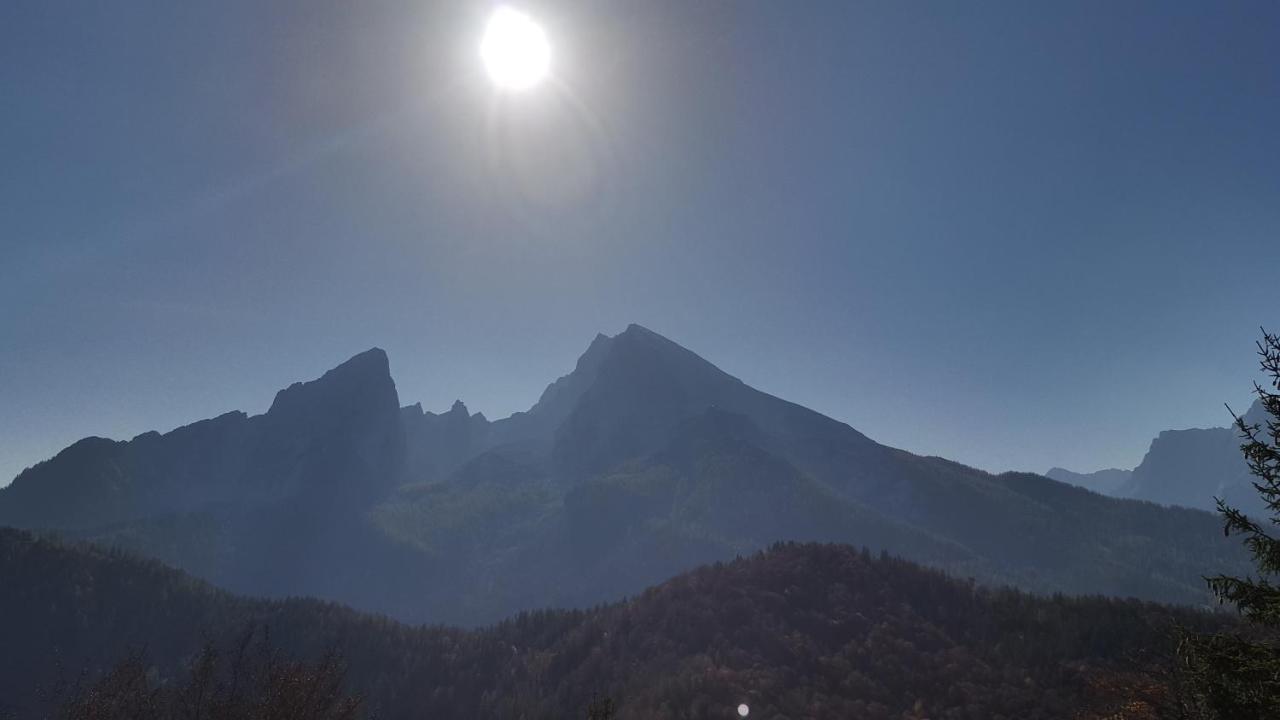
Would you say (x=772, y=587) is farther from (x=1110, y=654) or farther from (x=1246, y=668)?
(x=1246, y=668)

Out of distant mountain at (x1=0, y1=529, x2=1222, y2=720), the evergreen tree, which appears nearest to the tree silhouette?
distant mountain at (x1=0, y1=529, x2=1222, y2=720)

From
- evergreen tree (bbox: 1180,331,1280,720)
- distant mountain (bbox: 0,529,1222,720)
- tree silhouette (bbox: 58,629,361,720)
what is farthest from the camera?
distant mountain (bbox: 0,529,1222,720)

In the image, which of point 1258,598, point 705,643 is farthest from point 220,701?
point 705,643

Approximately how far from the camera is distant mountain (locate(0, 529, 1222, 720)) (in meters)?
32.7

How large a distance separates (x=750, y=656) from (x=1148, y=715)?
2263 cm

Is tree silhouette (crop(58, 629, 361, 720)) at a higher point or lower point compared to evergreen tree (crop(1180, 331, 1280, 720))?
lower

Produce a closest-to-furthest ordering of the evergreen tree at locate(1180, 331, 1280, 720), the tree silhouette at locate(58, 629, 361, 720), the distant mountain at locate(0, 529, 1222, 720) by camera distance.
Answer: the evergreen tree at locate(1180, 331, 1280, 720), the tree silhouette at locate(58, 629, 361, 720), the distant mountain at locate(0, 529, 1222, 720)

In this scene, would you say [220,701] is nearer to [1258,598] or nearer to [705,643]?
[1258,598]

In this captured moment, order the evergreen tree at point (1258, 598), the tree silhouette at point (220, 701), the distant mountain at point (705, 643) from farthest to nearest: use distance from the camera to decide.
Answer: the distant mountain at point (705, 643) < the tree silhouette at point (220, 701) < the evergreen tree at point (1258, 598)

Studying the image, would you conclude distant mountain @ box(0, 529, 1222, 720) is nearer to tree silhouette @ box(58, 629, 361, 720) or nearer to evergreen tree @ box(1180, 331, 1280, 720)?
tree silhouette @ box(58, 629, 361, 720)

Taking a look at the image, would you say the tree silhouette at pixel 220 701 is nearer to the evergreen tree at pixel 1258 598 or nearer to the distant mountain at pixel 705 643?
the distant mountain at pixel 705 643

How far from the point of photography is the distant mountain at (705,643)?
32.7 metres

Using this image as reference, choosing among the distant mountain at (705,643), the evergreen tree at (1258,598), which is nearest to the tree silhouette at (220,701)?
the distant mountain at (705,643)

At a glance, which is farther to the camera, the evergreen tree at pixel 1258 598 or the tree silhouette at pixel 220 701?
the tree silhouette at pixel 220 701
